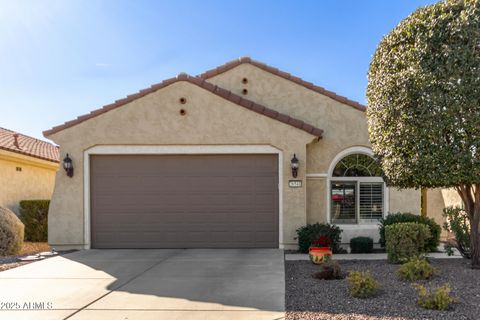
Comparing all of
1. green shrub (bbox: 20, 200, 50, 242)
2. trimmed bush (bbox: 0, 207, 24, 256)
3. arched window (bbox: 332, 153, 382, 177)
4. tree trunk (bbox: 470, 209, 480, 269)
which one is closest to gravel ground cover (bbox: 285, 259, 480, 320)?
tree trunk (bbox: 470, 209, 480, 269)

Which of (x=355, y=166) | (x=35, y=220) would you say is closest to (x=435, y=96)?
(x=355, y=166)

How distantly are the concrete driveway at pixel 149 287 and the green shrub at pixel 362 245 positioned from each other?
7.55 ft

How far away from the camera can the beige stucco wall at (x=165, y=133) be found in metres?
11.0

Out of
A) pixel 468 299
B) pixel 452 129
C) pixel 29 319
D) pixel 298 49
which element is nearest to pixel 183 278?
pixel 29 319

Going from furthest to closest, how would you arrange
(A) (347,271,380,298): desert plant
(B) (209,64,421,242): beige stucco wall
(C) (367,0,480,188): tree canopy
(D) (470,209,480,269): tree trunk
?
(B) (209,64,421,242): beige stucco wall, (D) (470,209,480,269): tree trunk, (C) (367,0,480,188): tree canopy, (A) (347,271,380,298): desert plant

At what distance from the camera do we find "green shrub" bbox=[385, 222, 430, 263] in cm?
846

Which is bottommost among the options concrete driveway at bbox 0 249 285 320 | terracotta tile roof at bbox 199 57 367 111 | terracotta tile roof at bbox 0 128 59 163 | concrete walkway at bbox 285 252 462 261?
concrete walkway at bbox 285 252 462 261

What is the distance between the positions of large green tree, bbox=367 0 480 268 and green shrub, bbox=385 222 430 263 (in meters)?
1.00

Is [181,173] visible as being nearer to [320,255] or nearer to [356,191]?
[320,255]

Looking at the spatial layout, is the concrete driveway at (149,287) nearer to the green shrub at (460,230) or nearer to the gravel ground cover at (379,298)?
the gravel ground cover at (379,298)

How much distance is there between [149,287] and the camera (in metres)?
6.72

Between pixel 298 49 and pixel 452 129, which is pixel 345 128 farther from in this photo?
pixel 452 129

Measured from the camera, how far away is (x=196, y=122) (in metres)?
11.1

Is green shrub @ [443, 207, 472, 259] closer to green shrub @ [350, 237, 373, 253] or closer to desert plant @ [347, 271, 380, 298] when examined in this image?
green shrub @ [350, 237, 373, 253]
